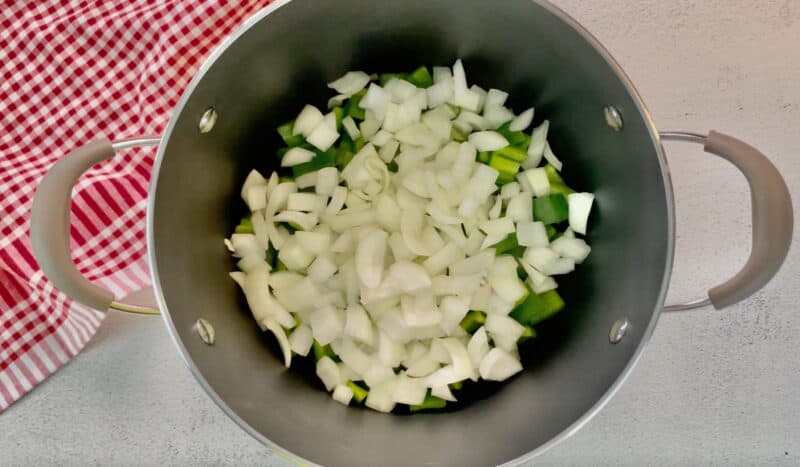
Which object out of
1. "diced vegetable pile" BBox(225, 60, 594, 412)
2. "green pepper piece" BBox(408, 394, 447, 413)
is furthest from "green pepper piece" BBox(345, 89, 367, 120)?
"green pepper piece" BBox(408, 394, 447, 413)

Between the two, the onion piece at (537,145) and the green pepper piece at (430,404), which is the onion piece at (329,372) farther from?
the onion piece at (537,145)

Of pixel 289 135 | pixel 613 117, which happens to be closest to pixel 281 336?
pixel 289 135

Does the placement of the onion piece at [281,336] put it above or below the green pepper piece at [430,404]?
above

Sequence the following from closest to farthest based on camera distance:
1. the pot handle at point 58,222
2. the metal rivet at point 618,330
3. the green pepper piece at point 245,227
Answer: the pot handle at point 58,222 < the metal rivet at point 618,330 < the green pepper piece at point 245,227

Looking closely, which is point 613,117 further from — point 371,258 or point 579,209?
point 371,258

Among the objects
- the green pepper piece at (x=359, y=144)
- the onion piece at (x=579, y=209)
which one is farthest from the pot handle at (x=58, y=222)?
the onion piece at (x=579, y=209)
